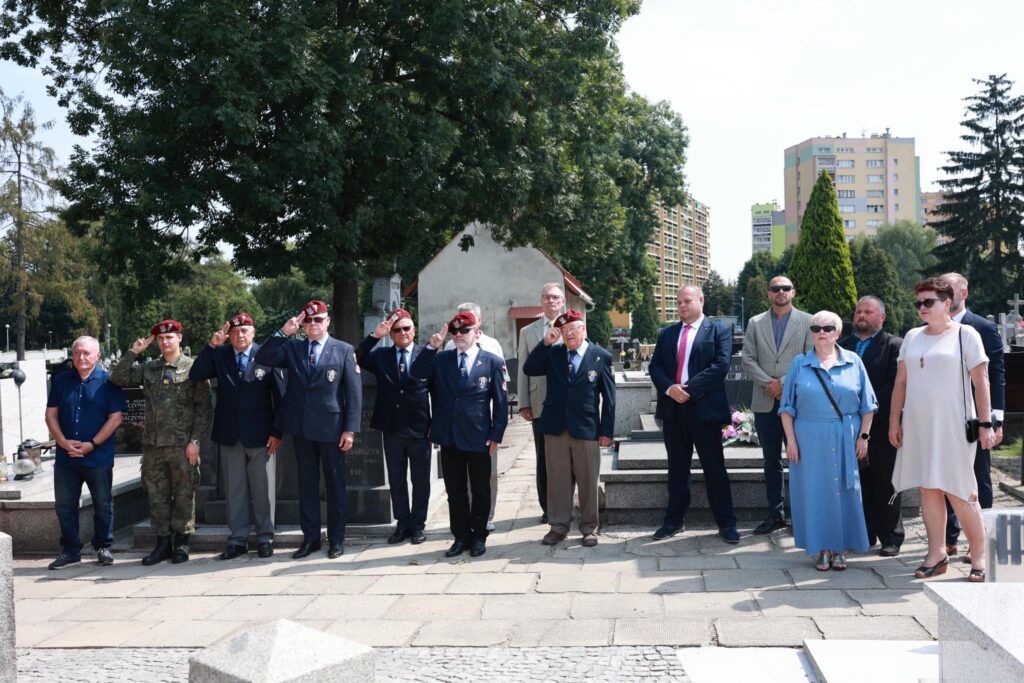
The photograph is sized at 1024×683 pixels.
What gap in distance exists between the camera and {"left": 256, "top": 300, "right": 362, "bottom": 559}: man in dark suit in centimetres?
788

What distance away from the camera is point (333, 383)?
793cm

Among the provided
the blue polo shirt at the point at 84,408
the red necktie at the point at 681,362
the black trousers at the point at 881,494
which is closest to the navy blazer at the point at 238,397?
the blue polo shirt at the point at 84,408

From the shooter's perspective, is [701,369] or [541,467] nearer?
[701,369]

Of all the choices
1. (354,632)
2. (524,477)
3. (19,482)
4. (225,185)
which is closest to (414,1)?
(225,185)

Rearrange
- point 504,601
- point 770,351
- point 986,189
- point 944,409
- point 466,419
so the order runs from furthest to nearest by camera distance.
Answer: point 986,189, point 770,351, point 466,419, point 944,409, point 504,601

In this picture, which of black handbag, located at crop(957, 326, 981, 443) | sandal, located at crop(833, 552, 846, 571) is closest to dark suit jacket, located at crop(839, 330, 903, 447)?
black handbag, located at crop(957, 326, 981, 443)

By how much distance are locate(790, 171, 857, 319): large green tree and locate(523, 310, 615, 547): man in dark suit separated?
5567cm

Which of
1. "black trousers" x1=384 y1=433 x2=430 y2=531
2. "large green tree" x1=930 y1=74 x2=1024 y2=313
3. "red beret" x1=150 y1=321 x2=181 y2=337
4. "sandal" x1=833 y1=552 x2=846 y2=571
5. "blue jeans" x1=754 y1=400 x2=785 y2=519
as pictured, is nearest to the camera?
"sandal" x1=833 y1=552 x2=846 y2=571

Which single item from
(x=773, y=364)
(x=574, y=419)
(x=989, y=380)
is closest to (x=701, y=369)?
(x=773, y=364)

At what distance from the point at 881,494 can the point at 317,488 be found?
14.5ft

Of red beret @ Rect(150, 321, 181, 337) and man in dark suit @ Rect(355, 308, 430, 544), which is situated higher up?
red beret @ Rect(150, 321, 181, 337)

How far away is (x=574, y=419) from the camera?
25.8 ft

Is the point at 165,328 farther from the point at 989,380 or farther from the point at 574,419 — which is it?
the point at 989,380

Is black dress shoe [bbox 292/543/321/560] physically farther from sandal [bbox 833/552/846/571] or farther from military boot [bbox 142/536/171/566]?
sandal [bbox 833/552/846/571]
